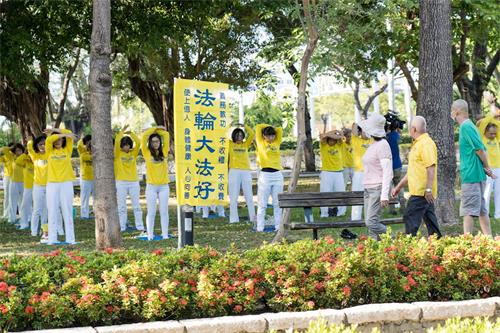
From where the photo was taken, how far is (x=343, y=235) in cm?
1272

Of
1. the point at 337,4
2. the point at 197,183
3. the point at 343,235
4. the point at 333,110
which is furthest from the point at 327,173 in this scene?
the point at 333,110

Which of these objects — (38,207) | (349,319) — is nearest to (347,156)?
(38,207)

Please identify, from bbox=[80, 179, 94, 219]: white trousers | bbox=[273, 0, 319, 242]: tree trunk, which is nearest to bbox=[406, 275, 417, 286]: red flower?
bbox=[273, 0, 319, 242]: tree trunk

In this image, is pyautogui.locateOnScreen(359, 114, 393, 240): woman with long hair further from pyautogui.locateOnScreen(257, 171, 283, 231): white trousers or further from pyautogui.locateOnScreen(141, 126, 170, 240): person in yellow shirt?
pyautogui.locateOnScreen(141, 126, 170, 240): person in yellow shirt

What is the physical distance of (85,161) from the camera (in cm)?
1700

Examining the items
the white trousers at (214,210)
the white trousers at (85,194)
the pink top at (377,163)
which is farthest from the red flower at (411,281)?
the white trousers at (85,194)

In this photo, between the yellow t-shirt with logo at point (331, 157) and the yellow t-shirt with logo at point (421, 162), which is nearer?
the yellow t-shirt with logo at point (421, 162)

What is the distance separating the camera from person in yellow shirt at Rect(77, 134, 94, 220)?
653 inches

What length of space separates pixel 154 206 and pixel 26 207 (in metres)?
3.64

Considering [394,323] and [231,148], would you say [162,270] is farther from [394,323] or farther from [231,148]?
[231,148]

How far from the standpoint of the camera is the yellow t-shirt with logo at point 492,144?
46.1 ft

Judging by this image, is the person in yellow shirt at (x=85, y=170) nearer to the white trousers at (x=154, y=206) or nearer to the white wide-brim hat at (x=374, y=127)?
the white trousers at (x=154, y=206)

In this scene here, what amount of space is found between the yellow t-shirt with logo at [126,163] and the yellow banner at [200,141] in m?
4.82

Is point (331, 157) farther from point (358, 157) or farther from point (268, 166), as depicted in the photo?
point (268, 166)
